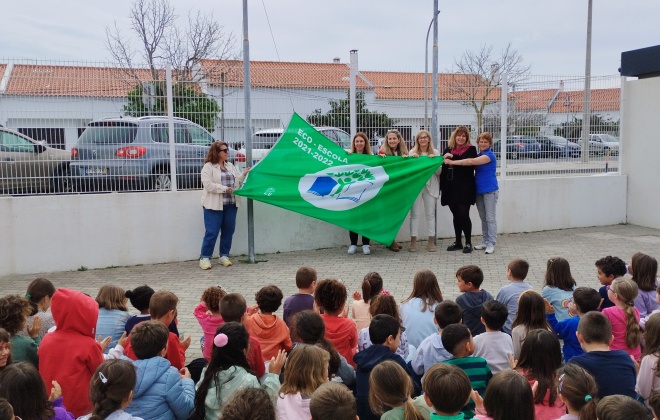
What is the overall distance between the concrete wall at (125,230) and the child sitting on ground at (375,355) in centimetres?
668

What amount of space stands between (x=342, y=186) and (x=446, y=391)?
7385 millimetres

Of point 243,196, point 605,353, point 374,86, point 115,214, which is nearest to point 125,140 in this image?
point 115,214

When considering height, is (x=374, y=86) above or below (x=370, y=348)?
above

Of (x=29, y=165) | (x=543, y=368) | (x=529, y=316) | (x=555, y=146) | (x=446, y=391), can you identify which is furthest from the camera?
(x=555, y=146)

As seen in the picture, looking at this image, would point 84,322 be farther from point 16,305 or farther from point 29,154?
point 29,154

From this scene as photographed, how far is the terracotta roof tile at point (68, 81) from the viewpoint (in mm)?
9547

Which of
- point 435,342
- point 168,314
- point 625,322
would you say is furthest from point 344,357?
point 625,322

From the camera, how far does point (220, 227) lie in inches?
408

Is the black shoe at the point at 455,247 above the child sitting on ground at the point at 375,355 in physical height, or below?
below

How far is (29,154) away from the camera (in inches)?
378

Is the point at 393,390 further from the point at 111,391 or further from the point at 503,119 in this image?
the point at 503,119

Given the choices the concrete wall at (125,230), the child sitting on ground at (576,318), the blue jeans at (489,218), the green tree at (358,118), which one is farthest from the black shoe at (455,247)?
the child sitting on ground at (576,318)

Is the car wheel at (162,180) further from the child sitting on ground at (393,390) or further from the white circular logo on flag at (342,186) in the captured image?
the child sitting on ground at (393,390)

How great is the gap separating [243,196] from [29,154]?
10.4 feet
